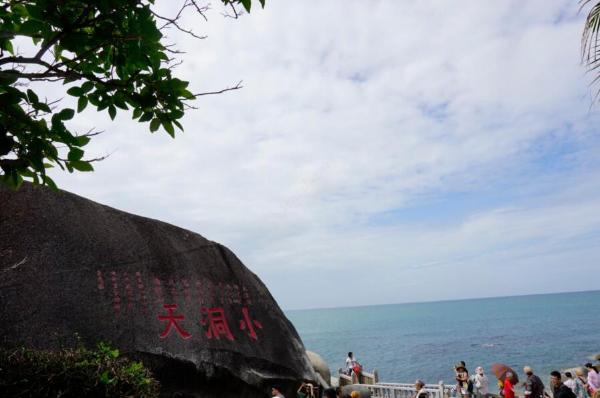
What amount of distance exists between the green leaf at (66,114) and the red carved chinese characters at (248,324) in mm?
6953

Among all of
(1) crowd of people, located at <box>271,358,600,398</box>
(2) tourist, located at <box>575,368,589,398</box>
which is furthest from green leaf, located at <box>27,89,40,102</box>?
(2) tourist, located at <box>575,368,589,398</box>

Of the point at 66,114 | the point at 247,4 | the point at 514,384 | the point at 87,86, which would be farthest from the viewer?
the point at 514,384

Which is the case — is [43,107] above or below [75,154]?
above

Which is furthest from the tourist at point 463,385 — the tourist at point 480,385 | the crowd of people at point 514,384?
the tourist at point 480,385

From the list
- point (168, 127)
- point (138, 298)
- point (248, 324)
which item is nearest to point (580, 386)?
point (248, 324)

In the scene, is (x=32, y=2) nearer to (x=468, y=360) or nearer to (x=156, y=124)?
(x=156, y=124)

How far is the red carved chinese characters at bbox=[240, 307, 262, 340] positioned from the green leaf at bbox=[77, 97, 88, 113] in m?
6.77

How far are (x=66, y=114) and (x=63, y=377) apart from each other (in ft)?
6.66

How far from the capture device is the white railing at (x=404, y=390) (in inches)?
429

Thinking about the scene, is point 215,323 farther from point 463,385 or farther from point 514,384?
point 514,384

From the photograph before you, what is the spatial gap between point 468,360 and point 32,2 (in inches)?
1920

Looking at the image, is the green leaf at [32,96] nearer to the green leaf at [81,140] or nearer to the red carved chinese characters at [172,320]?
the green leaf at [81,140]

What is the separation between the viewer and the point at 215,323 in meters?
8.69

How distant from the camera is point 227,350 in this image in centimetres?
847
